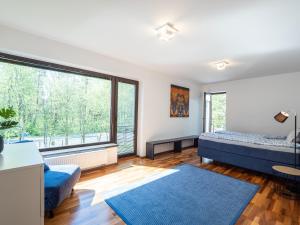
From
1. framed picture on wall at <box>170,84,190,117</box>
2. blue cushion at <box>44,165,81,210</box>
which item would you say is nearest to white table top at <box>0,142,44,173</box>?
blue cushion at <box>44,165,81,210</box>

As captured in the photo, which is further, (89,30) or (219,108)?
(219,108)

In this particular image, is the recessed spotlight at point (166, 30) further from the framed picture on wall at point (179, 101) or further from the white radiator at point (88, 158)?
the framed picture on wall at point (179, 101)

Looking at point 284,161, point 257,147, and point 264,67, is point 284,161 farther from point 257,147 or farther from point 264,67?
point 264,67

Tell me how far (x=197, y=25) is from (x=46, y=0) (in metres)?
1.82

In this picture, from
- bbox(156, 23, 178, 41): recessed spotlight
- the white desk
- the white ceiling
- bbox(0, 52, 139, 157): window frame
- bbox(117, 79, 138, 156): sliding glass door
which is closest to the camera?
the white desk

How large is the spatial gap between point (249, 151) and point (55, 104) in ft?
13.3

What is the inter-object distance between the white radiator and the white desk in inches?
58.2

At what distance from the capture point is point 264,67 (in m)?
Answer: 3.84

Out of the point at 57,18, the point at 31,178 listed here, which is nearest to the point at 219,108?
the point at 57,18

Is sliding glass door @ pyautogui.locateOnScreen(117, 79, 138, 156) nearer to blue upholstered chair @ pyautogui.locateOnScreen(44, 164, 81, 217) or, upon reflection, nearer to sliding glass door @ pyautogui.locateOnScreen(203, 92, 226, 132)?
blue upholstered chair @ pyautogui.locateOnScreen(44, 164, 81, 217)

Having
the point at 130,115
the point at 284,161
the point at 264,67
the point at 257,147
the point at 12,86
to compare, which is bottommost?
the point at 284,161

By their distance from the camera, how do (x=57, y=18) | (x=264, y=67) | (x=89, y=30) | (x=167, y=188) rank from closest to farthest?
(x=57, y=18), (x=89, y=30), (x=167, y=188), (x=264, y=67)

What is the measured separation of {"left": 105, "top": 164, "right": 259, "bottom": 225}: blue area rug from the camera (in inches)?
72.0

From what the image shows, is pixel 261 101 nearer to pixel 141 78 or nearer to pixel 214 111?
pixel 214 111
